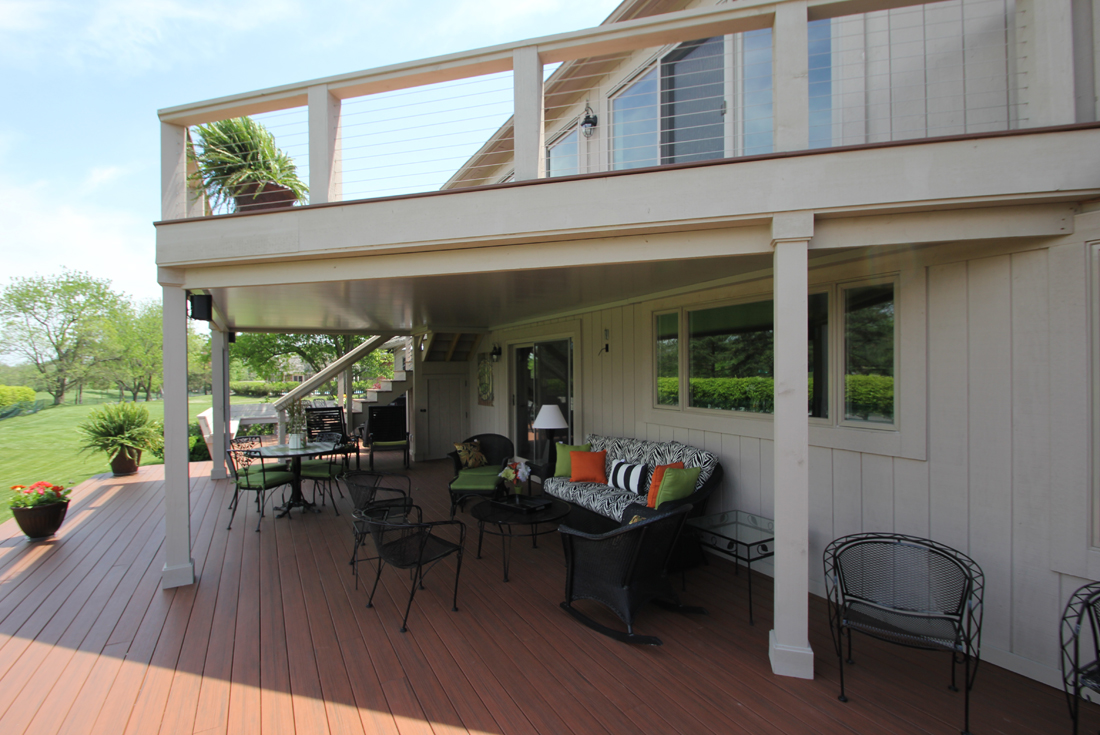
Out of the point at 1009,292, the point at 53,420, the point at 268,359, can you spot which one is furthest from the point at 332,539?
the point at 53,420

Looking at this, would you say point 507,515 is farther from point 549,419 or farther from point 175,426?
point 175,426

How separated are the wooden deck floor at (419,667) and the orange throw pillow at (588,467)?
1.16 meters

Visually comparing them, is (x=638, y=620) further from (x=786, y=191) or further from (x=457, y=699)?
(x=786, y=191)

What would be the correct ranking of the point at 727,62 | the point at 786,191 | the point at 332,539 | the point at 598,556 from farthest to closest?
the point at 332,539, the point at 727,62, the point at 598,556, the point at 786,191

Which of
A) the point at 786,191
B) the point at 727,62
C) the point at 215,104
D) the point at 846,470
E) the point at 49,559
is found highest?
the point at 727,62

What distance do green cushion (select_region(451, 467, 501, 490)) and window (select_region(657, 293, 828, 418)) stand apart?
2.00m

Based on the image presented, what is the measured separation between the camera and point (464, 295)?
5051mm

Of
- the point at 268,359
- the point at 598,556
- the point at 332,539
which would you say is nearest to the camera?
the point at 598,556

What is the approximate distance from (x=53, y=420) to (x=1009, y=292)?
24741 millimetres

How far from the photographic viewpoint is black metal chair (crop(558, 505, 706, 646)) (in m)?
2.72

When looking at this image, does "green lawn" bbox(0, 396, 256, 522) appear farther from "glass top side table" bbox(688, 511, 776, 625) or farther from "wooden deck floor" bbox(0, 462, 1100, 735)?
"glass top side table" bbox(688, 511, 776, 625)

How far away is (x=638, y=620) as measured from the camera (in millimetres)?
3014

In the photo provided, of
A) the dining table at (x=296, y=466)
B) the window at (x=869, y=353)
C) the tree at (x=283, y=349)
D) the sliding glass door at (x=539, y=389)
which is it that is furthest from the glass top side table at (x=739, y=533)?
the tree at (x=283, y=349)

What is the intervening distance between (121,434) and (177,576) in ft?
18.6
